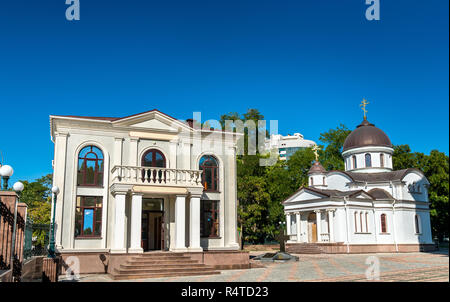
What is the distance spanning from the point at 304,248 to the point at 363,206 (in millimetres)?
6037

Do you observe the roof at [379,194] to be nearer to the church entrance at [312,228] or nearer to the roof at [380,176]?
the roof at [380,176]

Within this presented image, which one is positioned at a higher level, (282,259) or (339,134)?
(339,134)

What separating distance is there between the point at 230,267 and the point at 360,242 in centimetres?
1862

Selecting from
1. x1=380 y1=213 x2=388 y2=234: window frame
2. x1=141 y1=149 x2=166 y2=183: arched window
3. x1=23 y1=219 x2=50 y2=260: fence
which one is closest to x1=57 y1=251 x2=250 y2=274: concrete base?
x1=23 y1=219 x2=50 y2=260: fence

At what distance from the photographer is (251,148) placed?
1757 inches

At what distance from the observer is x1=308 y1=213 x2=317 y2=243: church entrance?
121 ft

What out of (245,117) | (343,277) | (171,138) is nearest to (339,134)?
(245,117)

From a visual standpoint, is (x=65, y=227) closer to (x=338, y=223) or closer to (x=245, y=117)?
(x=338, y=223)

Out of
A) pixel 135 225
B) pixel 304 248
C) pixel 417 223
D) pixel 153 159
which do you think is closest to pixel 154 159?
pixel 153 159

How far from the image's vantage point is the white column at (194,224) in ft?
61.8

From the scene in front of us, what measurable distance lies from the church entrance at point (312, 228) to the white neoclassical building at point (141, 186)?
1756 centimetres

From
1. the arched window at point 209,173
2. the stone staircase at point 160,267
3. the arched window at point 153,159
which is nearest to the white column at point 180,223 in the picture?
the stone staircase at point 160,267

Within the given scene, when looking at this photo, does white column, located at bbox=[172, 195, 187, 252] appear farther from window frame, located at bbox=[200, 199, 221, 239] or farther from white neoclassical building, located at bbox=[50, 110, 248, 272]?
window frame, located at bbox=[200, 199, 221, 239]

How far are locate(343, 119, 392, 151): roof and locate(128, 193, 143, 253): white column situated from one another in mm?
27887
